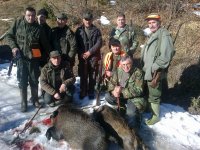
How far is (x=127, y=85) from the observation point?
6.55 meters

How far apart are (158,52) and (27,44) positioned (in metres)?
2.56

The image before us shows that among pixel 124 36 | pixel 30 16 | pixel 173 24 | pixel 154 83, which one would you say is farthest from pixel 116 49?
pixel 173 24

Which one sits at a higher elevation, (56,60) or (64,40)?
(64,40)

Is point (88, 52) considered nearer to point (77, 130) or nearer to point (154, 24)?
point (154, 24)

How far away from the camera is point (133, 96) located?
6.53 meters

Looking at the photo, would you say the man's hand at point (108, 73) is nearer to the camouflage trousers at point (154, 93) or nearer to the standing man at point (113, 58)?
the standing man at point (113, 58)

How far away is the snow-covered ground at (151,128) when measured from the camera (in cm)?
624

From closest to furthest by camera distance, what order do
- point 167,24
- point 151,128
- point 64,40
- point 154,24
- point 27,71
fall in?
point 154,24
point 151,128
point 27,71
point 64,40
point 167,24

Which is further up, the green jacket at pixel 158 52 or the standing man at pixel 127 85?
the green jacket at pixel 158 52

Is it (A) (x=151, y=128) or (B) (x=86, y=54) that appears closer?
(A) (x=151, y=128)

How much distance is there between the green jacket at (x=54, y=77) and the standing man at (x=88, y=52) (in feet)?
1.53

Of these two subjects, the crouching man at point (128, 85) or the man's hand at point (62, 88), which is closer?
the crouching man at point (128, 85)

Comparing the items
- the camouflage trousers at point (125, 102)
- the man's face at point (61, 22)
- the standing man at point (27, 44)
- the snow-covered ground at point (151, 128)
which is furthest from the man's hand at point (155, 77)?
the standing man at point (27, 44)

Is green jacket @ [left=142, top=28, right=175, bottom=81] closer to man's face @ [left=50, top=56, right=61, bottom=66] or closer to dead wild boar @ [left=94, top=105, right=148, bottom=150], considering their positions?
dead wild boar @ [left=94, top=105, right=148, bottom=150]
